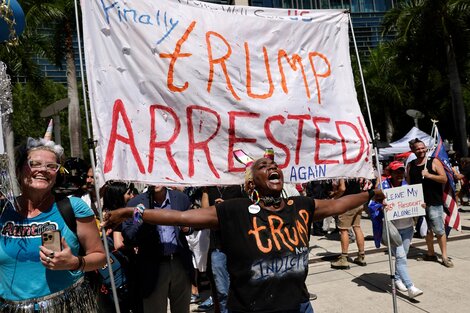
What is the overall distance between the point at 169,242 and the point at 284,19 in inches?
79.9

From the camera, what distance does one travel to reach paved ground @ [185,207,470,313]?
448cm

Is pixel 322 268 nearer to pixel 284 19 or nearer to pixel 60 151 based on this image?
pixel 284 19

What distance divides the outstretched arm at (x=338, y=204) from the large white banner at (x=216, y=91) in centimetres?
38

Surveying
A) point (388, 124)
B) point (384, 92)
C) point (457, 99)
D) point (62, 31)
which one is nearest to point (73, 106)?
point (62, 31)

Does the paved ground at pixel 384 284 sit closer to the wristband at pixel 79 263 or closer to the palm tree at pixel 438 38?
the wristband at pixel 79 263

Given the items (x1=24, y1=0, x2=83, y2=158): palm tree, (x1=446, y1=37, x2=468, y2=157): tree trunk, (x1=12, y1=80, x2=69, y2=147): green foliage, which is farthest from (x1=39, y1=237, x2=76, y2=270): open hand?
(x1=12, y1=80, x2=69, y2=147): green foliage

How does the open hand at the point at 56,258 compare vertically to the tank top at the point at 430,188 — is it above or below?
above

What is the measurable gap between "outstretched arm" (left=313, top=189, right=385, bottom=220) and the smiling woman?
207 mm

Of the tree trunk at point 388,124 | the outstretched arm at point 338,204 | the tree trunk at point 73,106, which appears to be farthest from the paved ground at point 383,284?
the tree trunk at point 388,124

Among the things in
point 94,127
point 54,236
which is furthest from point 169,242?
point 54,236

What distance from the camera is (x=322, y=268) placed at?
6195 mm

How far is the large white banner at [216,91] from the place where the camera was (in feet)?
8.66

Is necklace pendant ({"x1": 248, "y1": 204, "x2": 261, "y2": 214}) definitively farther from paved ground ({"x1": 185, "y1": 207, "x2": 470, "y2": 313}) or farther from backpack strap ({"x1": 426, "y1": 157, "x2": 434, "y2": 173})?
backpack strap ({"x1": 426, "y1": 157, "x2": 434, "y2": 173})

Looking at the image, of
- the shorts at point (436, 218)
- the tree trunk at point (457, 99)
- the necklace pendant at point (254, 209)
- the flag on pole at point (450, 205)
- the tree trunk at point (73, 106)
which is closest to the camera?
the necklace pendant at point (254, 209)
